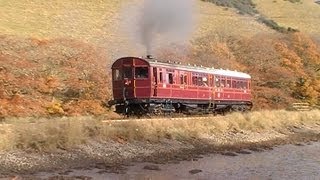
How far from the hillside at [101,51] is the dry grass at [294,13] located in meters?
0.45

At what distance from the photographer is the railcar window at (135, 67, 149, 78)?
89.1 ft

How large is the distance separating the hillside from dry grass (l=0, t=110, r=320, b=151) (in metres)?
6.82

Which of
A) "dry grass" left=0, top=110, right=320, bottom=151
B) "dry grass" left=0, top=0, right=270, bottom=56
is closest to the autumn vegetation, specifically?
"dry grass" left=0, top=110, right=320, bottom=151

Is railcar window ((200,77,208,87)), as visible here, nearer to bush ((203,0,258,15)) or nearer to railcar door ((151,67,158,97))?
railcar door ((151,67,158,97))

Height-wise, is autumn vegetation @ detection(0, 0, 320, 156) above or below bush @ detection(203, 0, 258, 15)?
below

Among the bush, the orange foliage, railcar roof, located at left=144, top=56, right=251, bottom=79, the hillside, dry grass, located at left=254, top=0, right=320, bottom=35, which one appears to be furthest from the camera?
the bush

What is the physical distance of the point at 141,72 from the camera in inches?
1076

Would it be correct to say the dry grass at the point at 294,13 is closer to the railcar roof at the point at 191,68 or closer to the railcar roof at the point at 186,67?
the railcar roof at the point at 191,68

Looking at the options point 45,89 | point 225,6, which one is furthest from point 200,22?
point 45,89

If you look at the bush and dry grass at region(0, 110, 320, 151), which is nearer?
dry grass at region(0, 110, 320, 151)

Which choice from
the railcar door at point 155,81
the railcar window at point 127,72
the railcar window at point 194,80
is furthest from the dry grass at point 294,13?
the railcar window at point 127,72

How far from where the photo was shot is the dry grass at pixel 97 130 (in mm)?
17984

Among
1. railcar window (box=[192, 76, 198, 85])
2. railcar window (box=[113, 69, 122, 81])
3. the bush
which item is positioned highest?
the bush

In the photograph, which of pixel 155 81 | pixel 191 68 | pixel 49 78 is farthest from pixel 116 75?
pixel 49 78
